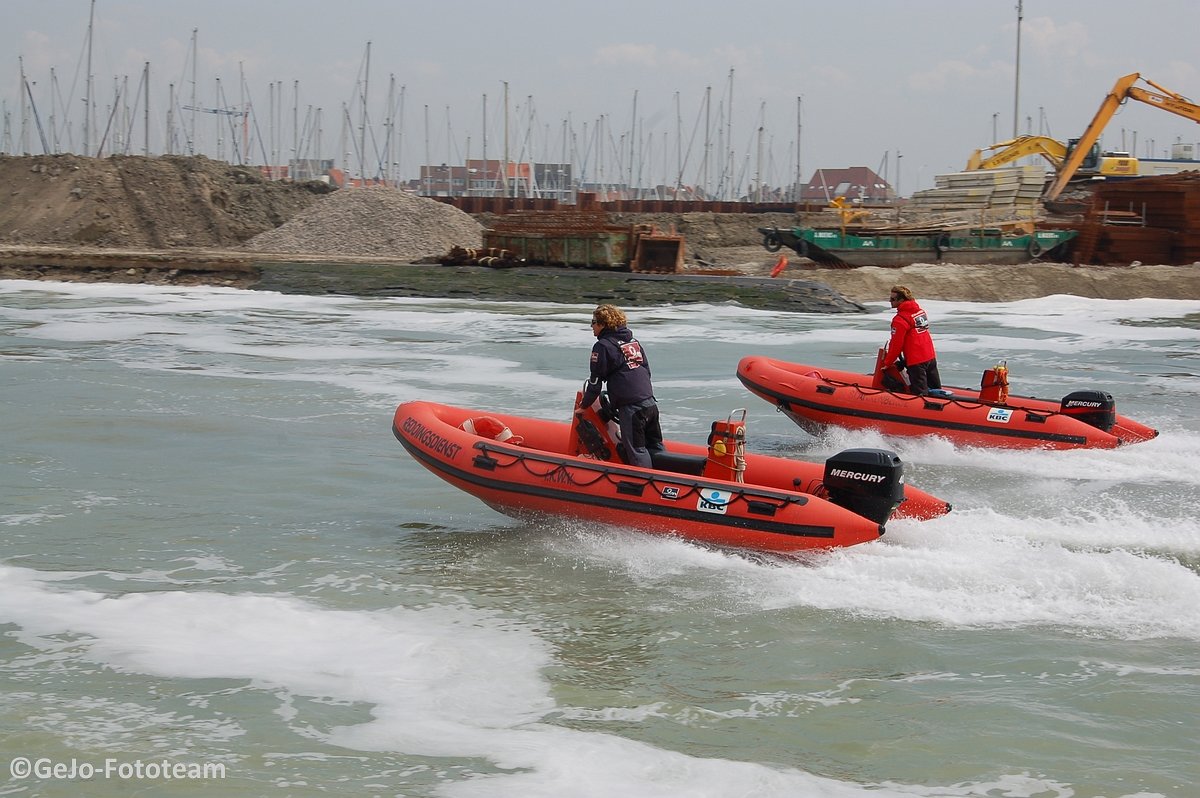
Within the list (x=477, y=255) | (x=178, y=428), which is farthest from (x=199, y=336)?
(x=477, y=255)

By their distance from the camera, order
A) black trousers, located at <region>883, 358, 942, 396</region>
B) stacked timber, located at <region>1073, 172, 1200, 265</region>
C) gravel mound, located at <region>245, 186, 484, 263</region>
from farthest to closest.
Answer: gravel mound, located at <region>245, 186, 484, 263</region> < stacked timber, located at <region>1073, 172, 1200, 265</region> < black trousers, located at <region>883, 358, 942, 396</region>

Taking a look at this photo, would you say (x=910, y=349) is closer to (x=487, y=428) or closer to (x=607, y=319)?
(x=487, y=428)

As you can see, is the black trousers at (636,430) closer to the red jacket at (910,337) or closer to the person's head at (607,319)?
the person's head at (607,319)

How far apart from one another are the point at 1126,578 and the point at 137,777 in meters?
5.23

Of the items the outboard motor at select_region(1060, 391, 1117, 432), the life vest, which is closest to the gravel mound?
the outboard motor at select_region(1060, 391, 1117, 432)

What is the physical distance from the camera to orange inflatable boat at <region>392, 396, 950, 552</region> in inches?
292

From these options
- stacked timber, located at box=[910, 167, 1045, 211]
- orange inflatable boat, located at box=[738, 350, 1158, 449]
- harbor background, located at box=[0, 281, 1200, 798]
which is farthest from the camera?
stacked timber, located at box=[910, 167, 1045, 211]

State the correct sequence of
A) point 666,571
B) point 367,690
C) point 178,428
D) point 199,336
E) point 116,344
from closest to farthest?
point 367,690 → point 666,571 → point 178,428 → point 116,344 → point 199,336

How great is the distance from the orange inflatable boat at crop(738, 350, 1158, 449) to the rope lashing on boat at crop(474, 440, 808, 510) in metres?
3.61

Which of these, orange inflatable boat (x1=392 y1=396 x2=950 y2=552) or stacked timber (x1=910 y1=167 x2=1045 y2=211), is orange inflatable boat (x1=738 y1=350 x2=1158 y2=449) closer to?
orange inflatable boat (x1=392 y1=396 x2=950 y2=552)

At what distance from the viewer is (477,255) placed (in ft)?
112

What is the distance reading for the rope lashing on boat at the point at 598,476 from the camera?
293 inches

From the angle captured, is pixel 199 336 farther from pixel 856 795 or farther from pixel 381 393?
pixel 856 795

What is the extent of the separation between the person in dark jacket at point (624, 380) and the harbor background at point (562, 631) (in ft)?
2.05
